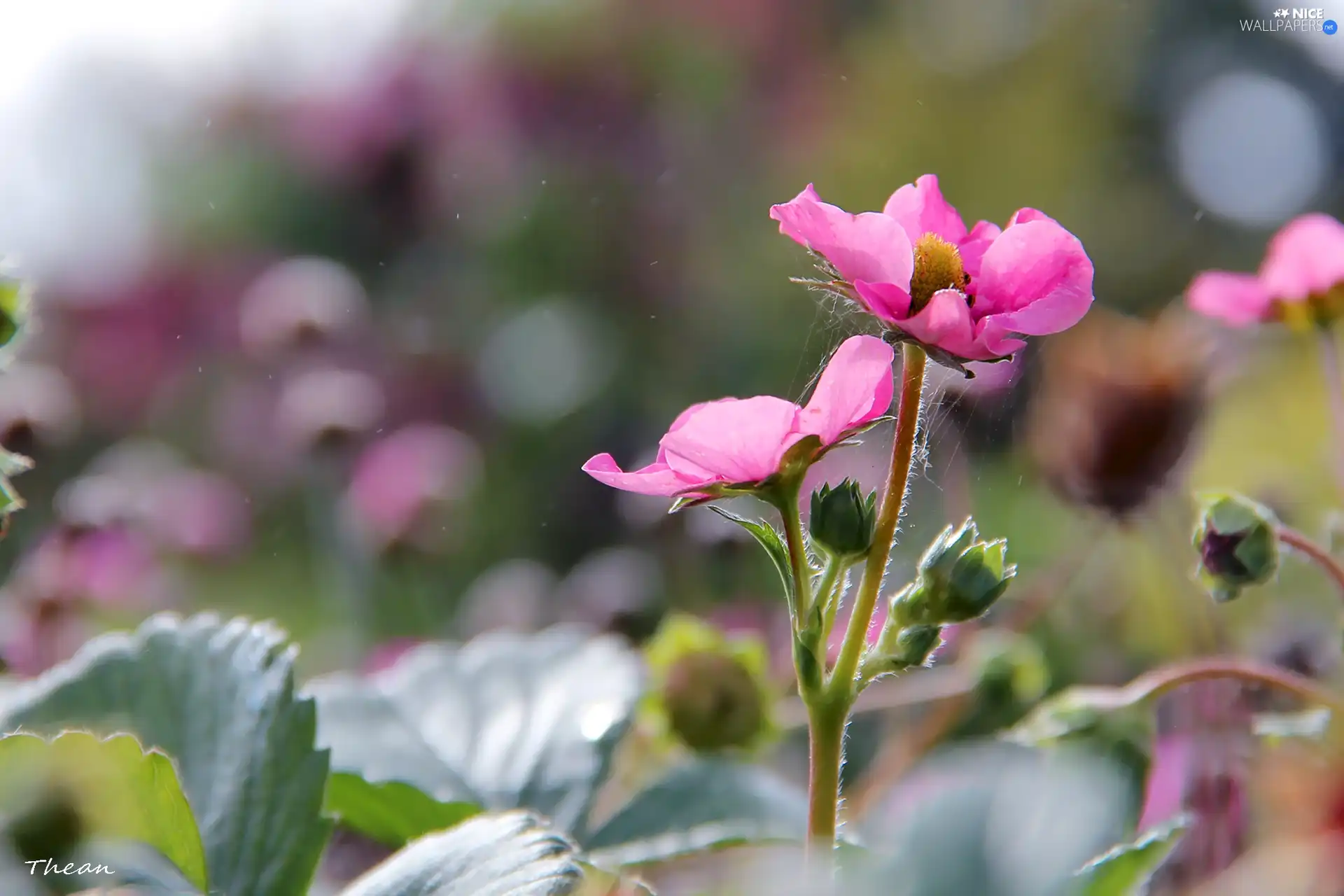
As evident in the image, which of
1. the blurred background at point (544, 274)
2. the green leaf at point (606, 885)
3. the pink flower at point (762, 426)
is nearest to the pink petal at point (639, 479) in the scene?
the pink flower at point (762, 426)

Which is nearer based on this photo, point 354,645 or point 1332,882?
point 1332,882

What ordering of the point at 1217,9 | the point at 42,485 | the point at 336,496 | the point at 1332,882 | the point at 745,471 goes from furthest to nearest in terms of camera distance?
the point at 1217,9 < the point at 336,496 < the point at 42,485 < the point at 1332,882 < the point at 745,471

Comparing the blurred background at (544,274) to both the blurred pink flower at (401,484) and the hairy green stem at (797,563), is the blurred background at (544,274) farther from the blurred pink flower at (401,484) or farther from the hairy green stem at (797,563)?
the hairy green stem at (797,563)

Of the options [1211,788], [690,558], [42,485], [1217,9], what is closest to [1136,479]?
[1211,788]

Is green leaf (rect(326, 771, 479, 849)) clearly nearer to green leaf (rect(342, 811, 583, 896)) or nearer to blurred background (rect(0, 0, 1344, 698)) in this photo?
green leaf (rect(342, 811, 583, 896))

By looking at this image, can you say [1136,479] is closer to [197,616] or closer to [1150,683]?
[1150,683]

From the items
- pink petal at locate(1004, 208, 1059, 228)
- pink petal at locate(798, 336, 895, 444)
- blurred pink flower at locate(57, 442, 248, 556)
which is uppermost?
blurred pink flower at locate(57, 442, 248, 556)
